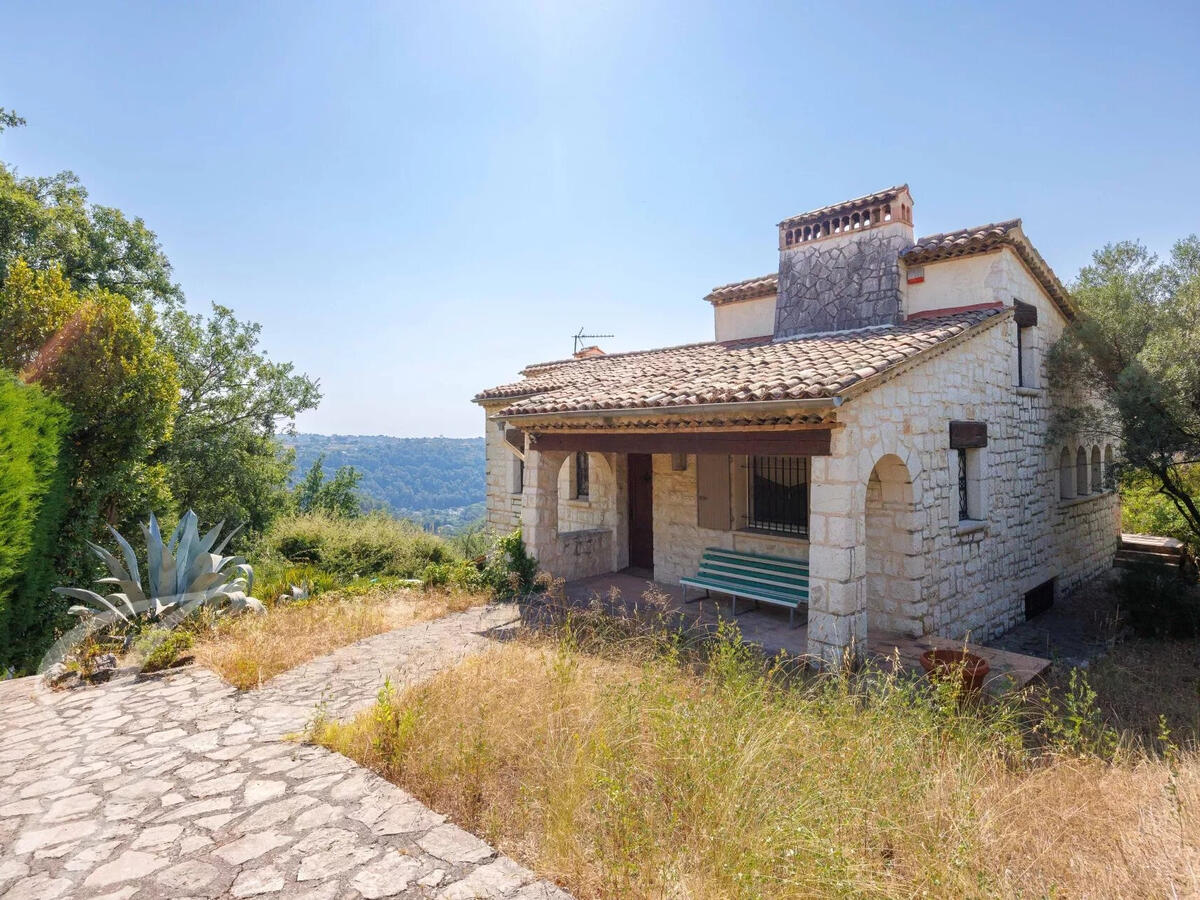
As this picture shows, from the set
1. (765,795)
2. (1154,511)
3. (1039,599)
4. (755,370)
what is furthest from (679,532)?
(1154,511)

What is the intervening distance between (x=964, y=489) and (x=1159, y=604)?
3.66 meters

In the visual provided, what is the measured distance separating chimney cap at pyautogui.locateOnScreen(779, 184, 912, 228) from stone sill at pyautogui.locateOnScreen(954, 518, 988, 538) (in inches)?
206

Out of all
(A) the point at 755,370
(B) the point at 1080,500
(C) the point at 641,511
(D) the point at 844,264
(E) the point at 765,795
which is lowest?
(E) the point at 765,795

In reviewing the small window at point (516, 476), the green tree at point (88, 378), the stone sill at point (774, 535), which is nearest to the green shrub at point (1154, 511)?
the stone sill at point (774, 535)

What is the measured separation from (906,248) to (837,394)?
5.66 meters

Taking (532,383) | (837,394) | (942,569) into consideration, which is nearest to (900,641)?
(942,569)

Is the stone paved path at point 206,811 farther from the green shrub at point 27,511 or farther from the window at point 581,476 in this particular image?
the window at point 581,476

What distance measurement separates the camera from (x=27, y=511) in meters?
6.73

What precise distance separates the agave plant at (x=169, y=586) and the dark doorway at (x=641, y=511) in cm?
626

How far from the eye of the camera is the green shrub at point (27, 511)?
6375mm

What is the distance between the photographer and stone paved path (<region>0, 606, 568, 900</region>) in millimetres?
2963

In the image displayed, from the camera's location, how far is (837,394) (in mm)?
5652

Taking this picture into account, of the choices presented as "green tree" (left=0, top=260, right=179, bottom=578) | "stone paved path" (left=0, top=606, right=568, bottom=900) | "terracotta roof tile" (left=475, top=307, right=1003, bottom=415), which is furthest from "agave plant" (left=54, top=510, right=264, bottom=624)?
"terracotta roof tile" (left=475, top=307, right=1003, bottom=415)

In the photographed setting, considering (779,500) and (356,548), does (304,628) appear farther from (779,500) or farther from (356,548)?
(779,500)
